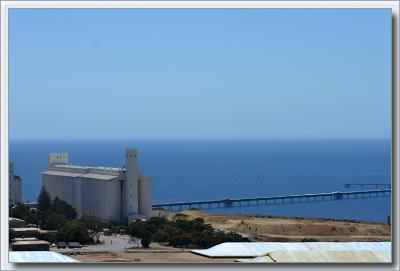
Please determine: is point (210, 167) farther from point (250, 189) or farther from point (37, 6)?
point (37, 6)

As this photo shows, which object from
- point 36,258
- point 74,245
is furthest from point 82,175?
point 36,258

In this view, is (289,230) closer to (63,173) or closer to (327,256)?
(63,173)

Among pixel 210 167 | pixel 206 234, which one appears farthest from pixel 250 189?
pixel 206 234

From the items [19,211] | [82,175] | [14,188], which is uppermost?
[82,175]

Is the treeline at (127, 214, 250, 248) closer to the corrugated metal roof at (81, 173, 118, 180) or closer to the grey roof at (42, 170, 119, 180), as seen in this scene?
the corrugated metal roof at (81, 173, 118, 180)

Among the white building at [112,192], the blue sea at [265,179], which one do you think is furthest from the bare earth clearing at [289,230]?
the blue sea at [265,179]

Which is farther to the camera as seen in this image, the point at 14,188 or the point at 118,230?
the point at 14,188
